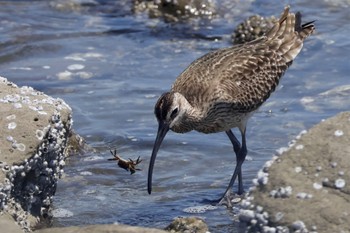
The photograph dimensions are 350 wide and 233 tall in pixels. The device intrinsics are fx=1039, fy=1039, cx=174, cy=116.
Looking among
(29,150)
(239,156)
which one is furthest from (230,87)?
(29,150)

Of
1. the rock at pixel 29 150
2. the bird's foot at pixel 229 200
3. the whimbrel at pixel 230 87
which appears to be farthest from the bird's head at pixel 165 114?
the rock at pixel 29 150

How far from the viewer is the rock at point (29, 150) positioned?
6.17m

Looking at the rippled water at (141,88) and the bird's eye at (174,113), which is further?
the rippled water at (141,88)

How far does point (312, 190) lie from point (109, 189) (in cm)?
333

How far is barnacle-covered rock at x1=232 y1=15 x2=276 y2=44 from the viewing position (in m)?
11.9

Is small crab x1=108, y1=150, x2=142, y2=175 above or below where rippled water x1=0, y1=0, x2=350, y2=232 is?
above

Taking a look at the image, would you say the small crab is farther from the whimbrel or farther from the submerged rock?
the submerged rock

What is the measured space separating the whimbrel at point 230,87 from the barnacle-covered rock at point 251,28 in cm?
285

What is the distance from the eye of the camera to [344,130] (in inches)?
203

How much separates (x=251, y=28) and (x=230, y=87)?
12.2 ft

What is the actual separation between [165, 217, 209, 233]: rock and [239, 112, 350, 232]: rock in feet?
5.02

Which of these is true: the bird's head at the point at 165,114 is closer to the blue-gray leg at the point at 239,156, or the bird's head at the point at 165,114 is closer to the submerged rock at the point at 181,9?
the blue-gray leg at the point at 239,156

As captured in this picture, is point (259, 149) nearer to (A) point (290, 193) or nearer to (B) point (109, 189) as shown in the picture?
(B) point (109, 189)

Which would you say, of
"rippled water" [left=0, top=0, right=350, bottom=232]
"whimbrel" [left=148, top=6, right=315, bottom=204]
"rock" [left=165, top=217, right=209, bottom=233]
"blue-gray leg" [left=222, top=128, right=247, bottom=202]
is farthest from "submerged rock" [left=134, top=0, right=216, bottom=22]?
"rock" [left=165, top=217, right=209, bottom=233]
